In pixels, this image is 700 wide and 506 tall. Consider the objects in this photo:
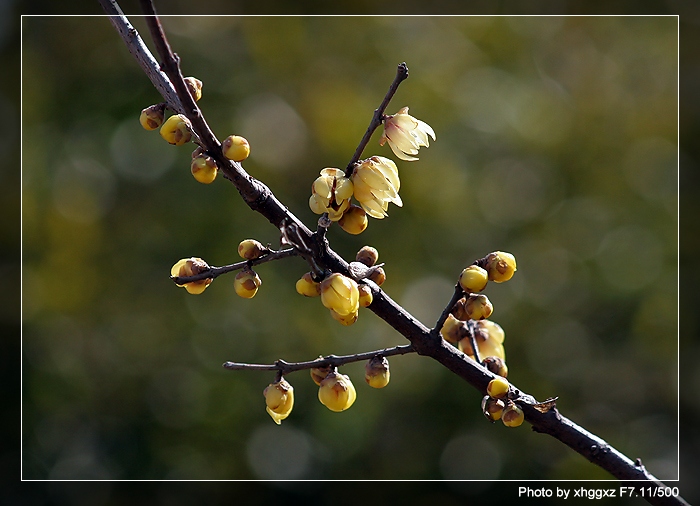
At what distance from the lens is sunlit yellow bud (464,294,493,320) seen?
0.71 metres

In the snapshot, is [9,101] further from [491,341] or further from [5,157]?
[491,341]

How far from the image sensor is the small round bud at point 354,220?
650 millimetres

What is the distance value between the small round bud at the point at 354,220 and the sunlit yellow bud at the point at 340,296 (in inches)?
2.7

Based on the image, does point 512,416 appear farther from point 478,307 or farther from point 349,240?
point 349,240

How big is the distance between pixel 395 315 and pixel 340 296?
0.26 ft

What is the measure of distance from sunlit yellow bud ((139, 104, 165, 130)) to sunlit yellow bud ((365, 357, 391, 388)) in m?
0.30

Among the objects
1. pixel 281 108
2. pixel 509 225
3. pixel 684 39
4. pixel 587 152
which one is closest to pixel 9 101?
pixel 281 108

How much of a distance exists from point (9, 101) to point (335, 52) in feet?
4.52

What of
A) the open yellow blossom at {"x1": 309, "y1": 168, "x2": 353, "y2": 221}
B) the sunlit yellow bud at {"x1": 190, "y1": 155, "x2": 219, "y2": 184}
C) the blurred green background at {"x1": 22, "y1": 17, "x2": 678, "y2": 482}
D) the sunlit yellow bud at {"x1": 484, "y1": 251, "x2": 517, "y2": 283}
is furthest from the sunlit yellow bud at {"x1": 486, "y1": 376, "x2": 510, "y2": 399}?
the blurred green background at {"x1": 22, "y1": 17, "x2": 678, "y2": 482}

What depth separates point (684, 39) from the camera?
10.5 feet

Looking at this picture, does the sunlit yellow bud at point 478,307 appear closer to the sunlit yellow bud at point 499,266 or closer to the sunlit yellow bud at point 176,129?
the sunlit yellow bud at point 499,266

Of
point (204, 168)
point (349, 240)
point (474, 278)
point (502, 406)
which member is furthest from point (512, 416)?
point (349, 240)

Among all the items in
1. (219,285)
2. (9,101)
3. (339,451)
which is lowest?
(339,451)

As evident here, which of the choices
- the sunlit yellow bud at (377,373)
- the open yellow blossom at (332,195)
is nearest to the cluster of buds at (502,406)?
the sunlit yellow bud at (377,373)
